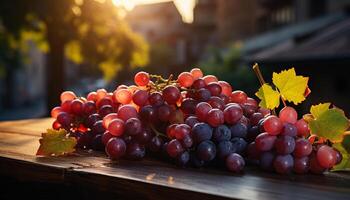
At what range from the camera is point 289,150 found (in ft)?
3.69

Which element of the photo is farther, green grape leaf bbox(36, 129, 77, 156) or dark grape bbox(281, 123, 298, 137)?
green grape leaf bbox(36, 129, 77, 156)

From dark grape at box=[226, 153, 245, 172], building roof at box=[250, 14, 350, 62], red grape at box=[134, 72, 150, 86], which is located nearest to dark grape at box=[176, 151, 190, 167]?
dark grape at box=[226, 153, 245, 172]

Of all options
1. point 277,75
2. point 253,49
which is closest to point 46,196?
point 277,75

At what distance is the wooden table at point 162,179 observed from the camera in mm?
930

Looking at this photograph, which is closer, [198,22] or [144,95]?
[144,95]

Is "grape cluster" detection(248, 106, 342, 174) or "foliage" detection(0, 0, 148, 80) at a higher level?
"foliage" detection(0, 0, 148, 80)

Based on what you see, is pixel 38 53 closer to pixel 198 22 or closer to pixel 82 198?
pixel 198 22

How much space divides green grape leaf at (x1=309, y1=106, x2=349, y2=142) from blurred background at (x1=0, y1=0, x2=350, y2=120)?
7688 millimetres

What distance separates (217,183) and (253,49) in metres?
22.0

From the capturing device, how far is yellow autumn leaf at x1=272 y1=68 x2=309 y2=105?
1248 millimetres

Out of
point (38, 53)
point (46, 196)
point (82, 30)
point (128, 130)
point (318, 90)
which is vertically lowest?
point (46, 196)

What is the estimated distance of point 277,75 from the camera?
125 cm

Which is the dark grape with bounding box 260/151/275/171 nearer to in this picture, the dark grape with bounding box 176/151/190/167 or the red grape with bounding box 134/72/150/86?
the dark grape with bounding box 176/151/190/167

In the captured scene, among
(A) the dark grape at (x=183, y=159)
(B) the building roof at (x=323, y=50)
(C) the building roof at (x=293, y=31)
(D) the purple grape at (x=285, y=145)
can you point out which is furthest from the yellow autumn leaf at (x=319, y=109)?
(C) the building roof at (x=293, y=31)
